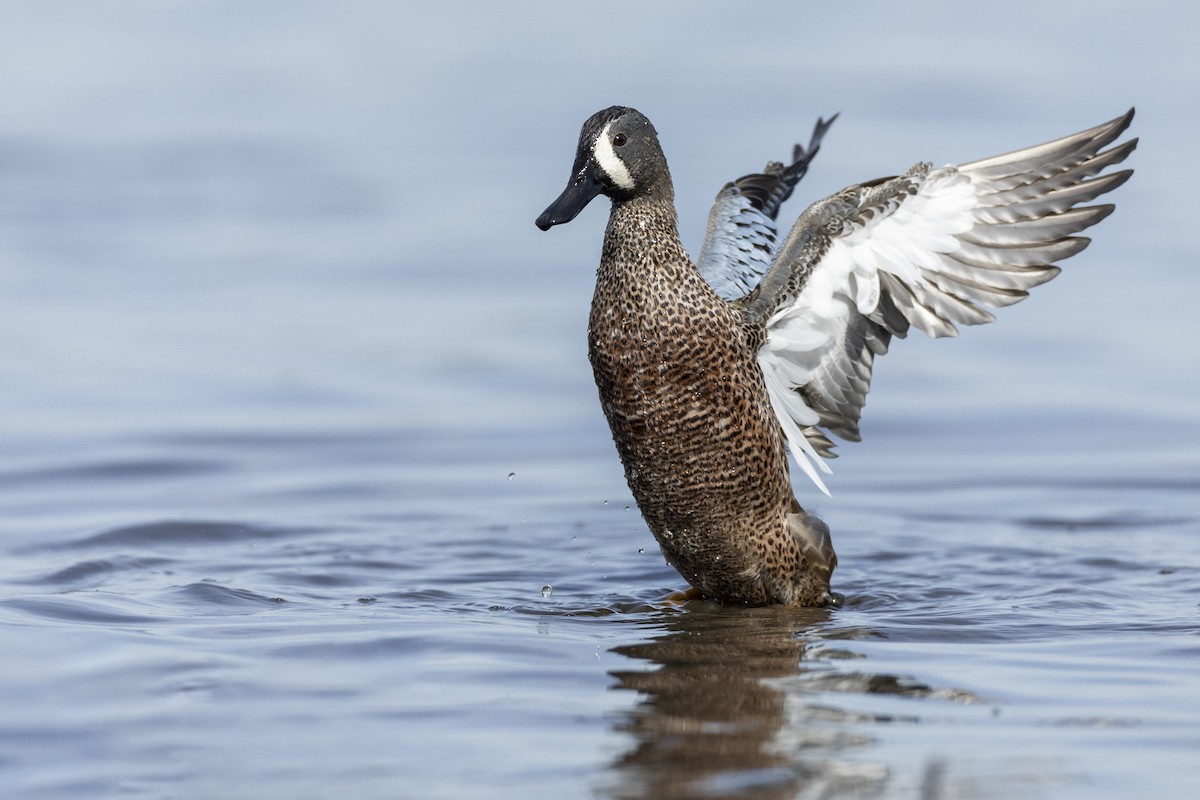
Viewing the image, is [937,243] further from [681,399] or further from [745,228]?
[745,228]

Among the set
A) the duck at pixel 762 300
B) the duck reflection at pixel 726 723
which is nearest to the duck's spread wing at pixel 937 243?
the duck at pixel 762 300

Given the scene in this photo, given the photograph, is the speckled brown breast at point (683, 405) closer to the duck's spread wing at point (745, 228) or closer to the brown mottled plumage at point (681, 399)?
the brown mottled plumage at point (681, 399)

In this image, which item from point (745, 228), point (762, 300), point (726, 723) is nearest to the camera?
point (726, 723)

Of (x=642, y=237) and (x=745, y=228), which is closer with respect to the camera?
(x=642, y=237)

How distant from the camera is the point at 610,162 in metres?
6.23

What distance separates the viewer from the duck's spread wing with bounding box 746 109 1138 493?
6.27m

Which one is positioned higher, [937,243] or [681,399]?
[937,243]

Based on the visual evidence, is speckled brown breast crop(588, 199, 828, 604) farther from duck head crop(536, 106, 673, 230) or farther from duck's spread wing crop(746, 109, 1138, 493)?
duck's spread wing crop(746, 109, 1138, 493)

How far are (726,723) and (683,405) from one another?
67.5 inches

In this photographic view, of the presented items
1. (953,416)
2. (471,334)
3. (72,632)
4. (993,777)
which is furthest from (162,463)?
(993,777)

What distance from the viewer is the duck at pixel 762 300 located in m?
6.20

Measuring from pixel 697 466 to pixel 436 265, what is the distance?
227 inches

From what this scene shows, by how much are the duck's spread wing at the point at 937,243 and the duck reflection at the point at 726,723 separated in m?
1.17

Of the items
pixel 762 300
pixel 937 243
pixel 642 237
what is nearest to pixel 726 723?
pixel 642 237
